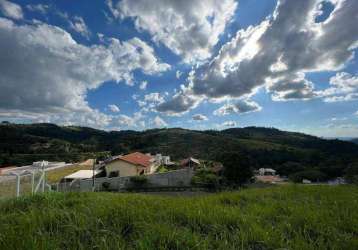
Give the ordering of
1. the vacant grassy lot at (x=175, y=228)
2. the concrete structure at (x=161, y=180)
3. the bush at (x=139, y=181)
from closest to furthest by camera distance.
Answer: the vacant grassy lot at (x=175, y=228)
the bush at (x=139, y=181)
the concrete structure at (x=161, y=180)

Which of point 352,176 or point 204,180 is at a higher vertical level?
point 352,176

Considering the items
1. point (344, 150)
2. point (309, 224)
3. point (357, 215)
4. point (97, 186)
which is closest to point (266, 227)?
point (309, 224)

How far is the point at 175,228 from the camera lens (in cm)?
265

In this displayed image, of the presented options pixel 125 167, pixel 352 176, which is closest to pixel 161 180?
pixel 125 167

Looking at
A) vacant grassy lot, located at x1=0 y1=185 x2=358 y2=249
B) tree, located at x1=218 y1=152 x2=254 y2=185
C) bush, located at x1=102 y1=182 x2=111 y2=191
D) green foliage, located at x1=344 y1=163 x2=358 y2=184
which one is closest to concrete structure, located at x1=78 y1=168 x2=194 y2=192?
bush, located at x1=102 y1=182 x2=111 y2=191

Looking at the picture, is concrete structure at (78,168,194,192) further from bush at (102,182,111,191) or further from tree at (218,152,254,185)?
tree at (218,152,254,185)

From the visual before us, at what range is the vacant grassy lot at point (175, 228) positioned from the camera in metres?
2.32

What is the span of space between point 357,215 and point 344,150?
111798 mm

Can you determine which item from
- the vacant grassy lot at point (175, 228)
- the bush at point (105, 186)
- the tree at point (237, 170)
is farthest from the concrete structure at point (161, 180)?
the vacant grassy lot at point (175, 228)

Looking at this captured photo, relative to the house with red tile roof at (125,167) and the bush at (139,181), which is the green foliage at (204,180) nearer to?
the bush at (139,181)

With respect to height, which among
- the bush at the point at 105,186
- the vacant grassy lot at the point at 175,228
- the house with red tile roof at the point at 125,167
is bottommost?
the bush at the point at 105,186

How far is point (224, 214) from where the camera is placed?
321cm

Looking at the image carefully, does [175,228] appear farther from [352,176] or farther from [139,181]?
[139,181]

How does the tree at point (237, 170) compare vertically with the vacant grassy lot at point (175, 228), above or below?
below
